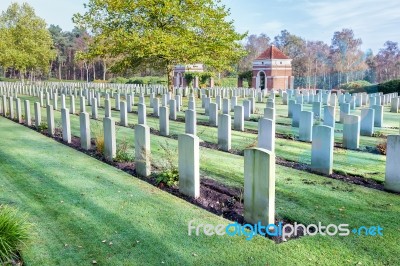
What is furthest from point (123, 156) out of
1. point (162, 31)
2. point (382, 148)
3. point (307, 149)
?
Answer: point (162, 31)

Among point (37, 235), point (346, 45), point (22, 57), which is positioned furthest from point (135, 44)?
point (346, 45)

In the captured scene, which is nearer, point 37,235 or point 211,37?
point 37,235

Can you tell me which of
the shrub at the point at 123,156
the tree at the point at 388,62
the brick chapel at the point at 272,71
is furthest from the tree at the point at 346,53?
the shrub at the point at 123,156

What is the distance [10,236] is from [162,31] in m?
18.3

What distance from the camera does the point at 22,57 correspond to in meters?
40.8

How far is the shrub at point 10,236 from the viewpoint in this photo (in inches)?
155

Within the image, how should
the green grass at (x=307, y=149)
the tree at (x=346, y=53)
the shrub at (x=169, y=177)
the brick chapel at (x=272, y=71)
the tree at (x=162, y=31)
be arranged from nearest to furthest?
the shrub at (x=169, y=177), the green grass at (x=307, y=149), the tree at (x=162, y=31), the brick chapel at (x=272, y=71), the tree at (x=346, y=53)

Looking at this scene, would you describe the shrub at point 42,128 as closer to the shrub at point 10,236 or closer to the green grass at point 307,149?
the green grass at point 307,149

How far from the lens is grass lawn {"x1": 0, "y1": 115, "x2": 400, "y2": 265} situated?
3928 millimetres

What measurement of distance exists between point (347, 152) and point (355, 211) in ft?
13.2

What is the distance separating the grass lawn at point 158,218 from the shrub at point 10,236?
0.14 meters

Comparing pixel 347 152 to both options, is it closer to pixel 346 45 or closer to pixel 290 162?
pixel 290 162

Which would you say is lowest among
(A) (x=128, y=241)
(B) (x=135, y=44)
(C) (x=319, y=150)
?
(A) (x=128, y=241)

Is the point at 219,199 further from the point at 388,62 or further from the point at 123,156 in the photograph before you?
the point at 388,62
